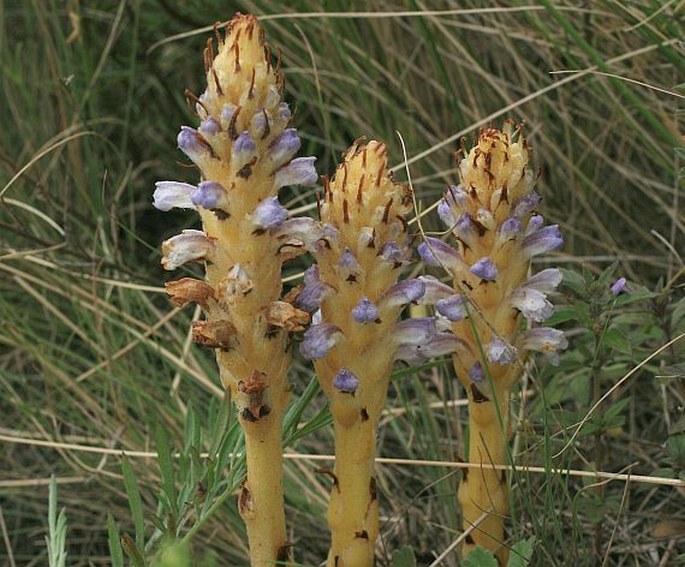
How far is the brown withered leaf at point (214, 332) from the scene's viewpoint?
1.20 meters

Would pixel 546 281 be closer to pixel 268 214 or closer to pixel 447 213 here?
pixel 447 213

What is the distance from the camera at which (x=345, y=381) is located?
125cm

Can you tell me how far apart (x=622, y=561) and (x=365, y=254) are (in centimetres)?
79

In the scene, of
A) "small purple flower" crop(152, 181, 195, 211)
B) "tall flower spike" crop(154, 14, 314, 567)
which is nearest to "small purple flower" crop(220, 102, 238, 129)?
"tall flower spike" crop(154, 14, 314, 567)

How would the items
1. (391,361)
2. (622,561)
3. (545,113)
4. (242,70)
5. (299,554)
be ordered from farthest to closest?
1. (545,113)
2. (299,554)
3. (622,561)
4. (391,361)
5. (242,70)

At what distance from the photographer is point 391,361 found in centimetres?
130

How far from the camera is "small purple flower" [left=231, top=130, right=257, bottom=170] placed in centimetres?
115

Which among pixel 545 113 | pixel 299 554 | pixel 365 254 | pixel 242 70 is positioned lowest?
pixel 299 554

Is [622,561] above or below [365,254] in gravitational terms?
below

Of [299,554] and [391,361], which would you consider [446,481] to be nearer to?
[299,554]

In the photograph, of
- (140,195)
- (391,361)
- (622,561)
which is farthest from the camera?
(140,195)

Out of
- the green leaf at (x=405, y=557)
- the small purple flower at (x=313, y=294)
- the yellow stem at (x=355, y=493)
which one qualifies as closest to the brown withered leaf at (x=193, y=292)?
the small purple flower at (x=313, y=294)

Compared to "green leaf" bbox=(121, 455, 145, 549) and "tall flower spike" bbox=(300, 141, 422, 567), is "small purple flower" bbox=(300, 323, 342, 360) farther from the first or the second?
"green leaf" bbox=(121, 455, 145, 549)

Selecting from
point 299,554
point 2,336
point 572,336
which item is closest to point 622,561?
point 299,554
